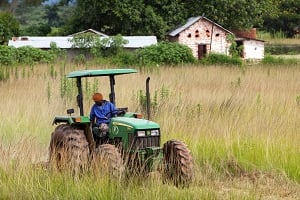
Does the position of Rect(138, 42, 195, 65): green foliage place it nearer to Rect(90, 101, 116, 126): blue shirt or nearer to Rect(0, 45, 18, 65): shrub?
Rect(0, 45, 18, 65): shrub

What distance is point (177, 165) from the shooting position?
7.79 meters

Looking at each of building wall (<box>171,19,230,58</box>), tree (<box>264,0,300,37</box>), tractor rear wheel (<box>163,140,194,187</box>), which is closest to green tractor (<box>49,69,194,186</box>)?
tractor rear wheel (<box>163,140,194,187</box>)

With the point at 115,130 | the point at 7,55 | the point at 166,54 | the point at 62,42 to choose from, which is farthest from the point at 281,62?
the point at 115,130

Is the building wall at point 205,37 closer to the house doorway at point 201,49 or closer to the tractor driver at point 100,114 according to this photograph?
the house doorway at point 201,49

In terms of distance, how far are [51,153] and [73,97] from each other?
588 centimetres

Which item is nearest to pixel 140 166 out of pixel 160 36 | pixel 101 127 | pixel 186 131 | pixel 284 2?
pixel 101 127

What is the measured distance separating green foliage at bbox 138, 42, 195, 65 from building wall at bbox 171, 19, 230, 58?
10.5 meters

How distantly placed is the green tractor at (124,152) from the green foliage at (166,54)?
839 inches

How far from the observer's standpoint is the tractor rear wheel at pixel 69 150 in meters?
7.73

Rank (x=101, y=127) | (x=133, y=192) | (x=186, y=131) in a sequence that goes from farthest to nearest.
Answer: (x=186, y=131) < (x=101, y=127) < (x=133, y=192)

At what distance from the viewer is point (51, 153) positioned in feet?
27.6

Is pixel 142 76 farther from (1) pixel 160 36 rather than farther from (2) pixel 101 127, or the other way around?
(1) pixel 160 36

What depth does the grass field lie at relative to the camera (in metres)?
7.19

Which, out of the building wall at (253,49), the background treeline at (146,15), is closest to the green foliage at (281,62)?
the building wall at (253,49)
